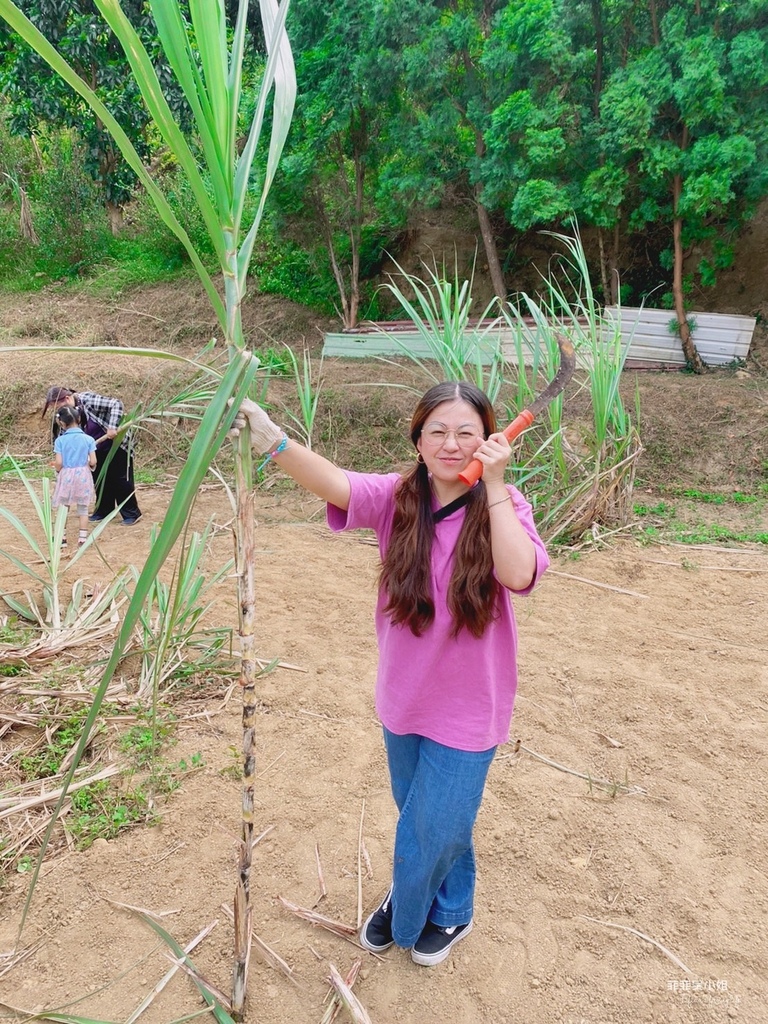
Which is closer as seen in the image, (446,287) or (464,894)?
(464,894)

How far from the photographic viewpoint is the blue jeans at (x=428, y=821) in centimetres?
122

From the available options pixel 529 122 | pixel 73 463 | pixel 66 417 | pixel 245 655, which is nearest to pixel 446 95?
pixel 529 122

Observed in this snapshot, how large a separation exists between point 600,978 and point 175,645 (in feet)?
5.43

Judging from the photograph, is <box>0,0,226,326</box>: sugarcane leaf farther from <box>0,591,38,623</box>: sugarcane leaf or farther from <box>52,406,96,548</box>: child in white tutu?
<box>52,406,96,548</box>: child in white tutu

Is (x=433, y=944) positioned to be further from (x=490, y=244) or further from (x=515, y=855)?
(x=490, y=244)

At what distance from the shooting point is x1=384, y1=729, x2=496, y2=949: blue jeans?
122 centimetres

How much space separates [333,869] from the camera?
67.6 inches

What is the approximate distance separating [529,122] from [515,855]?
5384 millimetres

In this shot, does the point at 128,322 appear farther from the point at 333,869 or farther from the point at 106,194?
the point at 333,869

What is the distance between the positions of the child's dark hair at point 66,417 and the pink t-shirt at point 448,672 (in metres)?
3.35

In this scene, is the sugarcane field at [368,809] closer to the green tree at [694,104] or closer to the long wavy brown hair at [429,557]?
the long wavy brown hair at [429,557]

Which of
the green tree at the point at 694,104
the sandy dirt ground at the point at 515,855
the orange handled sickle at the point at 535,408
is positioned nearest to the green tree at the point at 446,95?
the green tree at the point at 694,104

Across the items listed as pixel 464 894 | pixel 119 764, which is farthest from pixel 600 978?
pixel 119 764

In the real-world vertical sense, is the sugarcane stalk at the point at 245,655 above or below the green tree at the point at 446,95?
below
